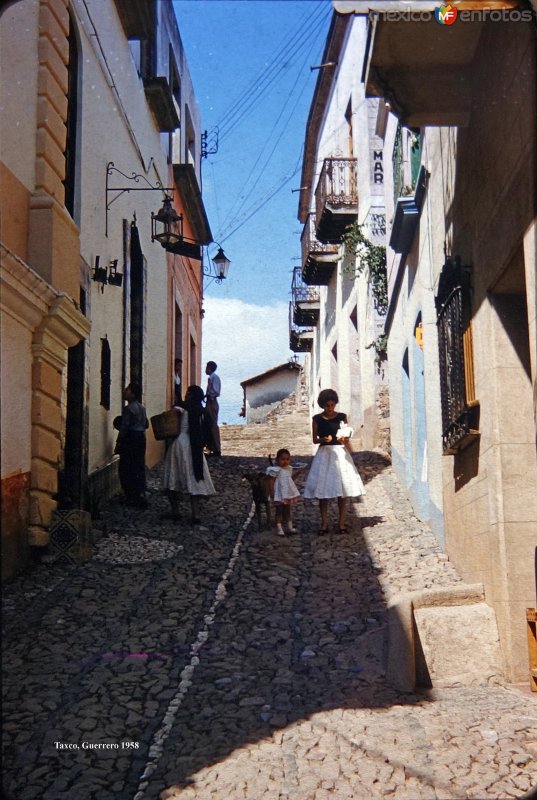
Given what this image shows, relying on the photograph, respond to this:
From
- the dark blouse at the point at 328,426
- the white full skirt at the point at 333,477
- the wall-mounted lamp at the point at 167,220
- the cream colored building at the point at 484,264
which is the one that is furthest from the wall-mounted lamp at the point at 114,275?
the cream colored building at the point at 484,264

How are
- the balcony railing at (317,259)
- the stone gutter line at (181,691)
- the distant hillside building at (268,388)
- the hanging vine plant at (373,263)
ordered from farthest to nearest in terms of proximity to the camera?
the distant hillside building at (268,388) < the balcony railing at (317,259) < the hanging vine plant at (373,263) < the stone gutter line at (181,691)

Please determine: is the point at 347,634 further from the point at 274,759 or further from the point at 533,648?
the point at 274,759

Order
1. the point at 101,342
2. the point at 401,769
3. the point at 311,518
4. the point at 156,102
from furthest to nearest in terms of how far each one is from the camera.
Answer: the point at 156,102, the point at 101,342, the point at 311,518, the point at 401,769

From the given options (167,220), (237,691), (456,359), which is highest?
(167,220)

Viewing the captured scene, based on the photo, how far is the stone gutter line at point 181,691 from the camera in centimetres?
371

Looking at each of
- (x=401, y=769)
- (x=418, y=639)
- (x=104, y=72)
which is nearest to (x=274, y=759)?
(x=401, y=769)

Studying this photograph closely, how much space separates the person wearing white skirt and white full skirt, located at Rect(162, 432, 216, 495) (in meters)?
1.30

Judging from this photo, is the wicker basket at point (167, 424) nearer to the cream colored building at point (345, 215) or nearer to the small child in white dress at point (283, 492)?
the small child in white dress at point (283, 492)

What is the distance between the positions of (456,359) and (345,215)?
10.4 meters

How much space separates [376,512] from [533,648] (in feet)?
17.3

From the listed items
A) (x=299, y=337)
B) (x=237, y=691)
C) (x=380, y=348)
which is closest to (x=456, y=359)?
(x=237, y=691)

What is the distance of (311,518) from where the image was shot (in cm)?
958

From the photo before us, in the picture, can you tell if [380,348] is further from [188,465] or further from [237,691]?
[237,691]

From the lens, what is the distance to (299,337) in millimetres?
25578
